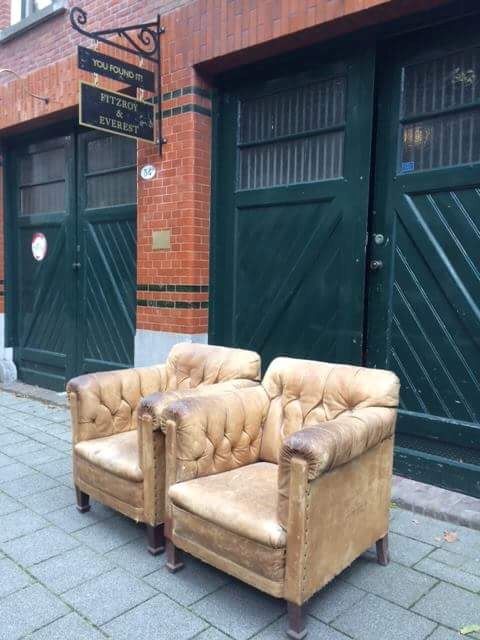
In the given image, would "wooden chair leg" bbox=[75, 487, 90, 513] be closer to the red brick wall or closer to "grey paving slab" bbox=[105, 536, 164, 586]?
"grey paving slab" bbox=[105, 536, 164, 586]

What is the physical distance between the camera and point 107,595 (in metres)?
2.52

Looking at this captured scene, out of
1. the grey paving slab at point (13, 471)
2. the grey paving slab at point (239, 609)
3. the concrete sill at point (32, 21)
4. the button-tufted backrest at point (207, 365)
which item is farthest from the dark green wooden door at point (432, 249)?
the concrete sill at point (32, 21)

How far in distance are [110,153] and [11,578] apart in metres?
4.51

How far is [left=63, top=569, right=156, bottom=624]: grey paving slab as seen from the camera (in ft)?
7.84

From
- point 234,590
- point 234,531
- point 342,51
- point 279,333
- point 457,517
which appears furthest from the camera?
point 279,333

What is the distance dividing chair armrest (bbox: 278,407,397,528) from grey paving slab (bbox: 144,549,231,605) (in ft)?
2.18

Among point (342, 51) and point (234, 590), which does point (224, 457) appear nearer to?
point (234, 590)

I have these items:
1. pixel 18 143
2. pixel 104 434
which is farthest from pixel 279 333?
pixel 18 143

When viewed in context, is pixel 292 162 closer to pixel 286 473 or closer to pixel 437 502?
pixel 437 502

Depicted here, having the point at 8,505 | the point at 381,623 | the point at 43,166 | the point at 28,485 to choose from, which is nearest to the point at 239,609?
the point at 381,623

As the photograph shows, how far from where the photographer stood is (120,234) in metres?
5.81

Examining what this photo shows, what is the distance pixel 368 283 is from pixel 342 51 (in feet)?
5.70

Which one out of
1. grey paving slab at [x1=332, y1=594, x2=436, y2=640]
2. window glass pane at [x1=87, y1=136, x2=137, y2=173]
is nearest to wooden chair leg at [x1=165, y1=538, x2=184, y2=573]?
grey paving slab at [x1=332, y1=594, x2=436, y2=640]

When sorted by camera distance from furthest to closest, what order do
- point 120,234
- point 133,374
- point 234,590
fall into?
point 120,234, point 133,374, point 234,590
